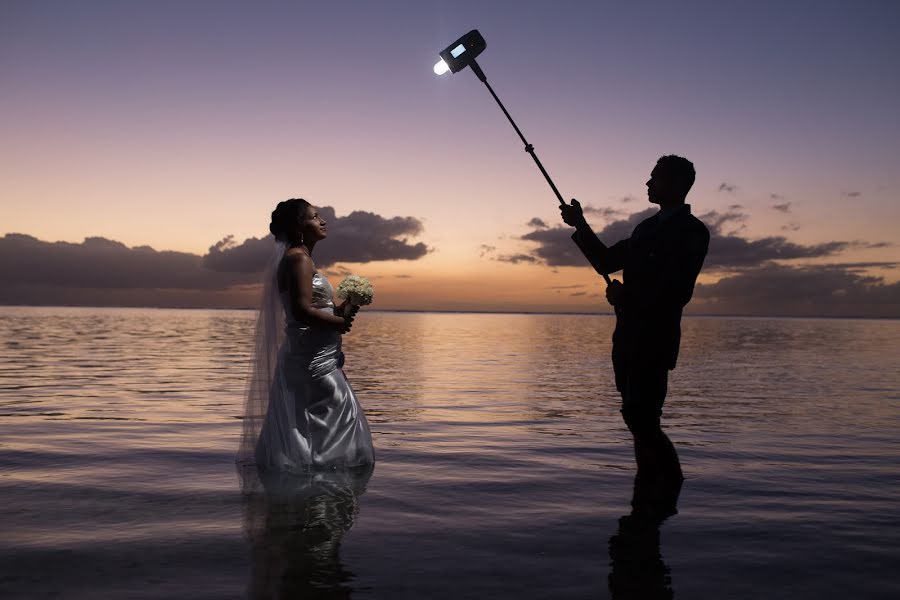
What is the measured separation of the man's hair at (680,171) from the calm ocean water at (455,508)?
109 inches

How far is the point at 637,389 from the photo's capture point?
604cm

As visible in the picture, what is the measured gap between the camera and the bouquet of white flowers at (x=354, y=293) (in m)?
7.28

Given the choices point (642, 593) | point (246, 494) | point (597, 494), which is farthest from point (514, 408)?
point (642, 593)

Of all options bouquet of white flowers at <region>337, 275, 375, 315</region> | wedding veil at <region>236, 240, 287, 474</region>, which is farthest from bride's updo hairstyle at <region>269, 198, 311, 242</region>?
bouquet of white flowers at <region>337, 275, 375, 315</region>

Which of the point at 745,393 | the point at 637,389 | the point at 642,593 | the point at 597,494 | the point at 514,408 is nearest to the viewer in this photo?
the point at 642,593

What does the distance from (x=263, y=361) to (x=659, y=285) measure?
401 cm

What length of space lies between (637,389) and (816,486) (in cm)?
265

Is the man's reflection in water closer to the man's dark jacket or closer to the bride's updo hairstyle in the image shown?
the man's dark jacket

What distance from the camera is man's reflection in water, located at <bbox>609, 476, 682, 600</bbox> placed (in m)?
4.18

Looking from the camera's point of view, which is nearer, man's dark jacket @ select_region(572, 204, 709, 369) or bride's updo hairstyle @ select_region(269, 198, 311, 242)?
man's dark jacket @ select_region(572, 204, 709, 369)

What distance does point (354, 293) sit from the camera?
24.0ft

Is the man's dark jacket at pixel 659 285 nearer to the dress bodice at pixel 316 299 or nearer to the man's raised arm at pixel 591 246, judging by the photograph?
the man's raised arm at pixel 591 246

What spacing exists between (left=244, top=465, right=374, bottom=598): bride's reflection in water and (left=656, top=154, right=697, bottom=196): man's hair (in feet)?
12.6

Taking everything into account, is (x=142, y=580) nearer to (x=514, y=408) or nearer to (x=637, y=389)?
(x=637, y=389)
